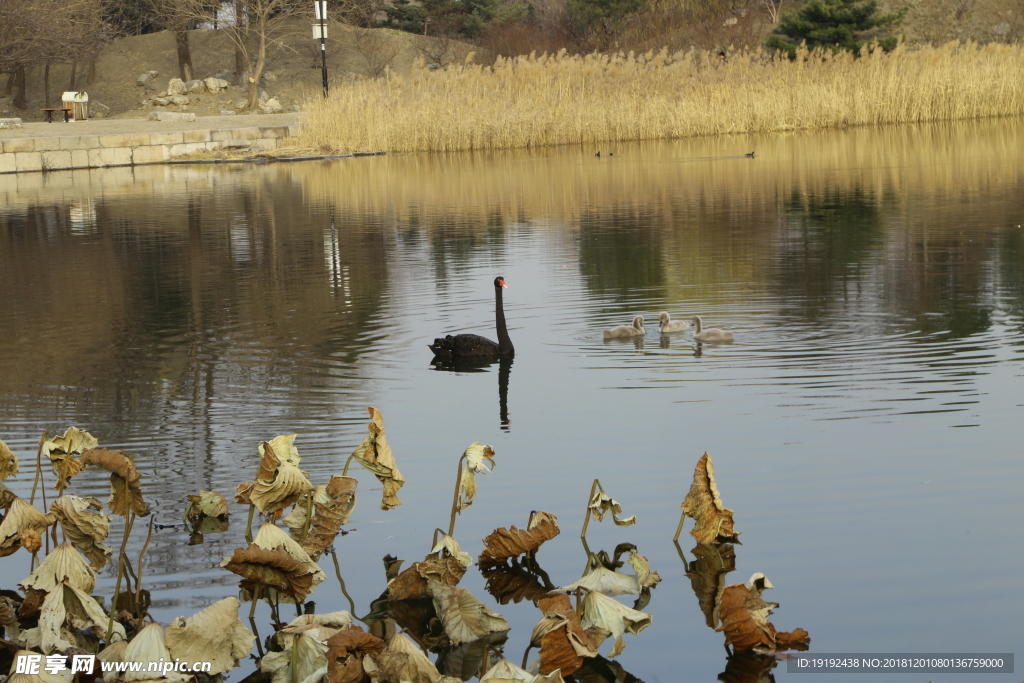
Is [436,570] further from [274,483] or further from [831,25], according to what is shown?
[831,25]

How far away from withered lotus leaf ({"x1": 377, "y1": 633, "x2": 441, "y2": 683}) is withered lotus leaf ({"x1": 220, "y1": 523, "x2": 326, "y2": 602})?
60cm

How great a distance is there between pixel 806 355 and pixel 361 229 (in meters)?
9.47

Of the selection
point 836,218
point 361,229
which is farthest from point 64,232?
point 836,218

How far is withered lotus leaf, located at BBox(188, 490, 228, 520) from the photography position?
5379 millimetres

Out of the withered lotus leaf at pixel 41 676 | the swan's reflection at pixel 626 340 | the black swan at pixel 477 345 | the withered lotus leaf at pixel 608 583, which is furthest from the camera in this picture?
the swan's reflection at pixel 626 340

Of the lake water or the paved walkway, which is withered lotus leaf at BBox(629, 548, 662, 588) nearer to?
the lake water

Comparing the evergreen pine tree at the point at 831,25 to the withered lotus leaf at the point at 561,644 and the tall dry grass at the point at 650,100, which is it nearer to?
the tall dry grass at the point at 650,100

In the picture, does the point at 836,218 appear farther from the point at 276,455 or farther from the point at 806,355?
the point at 276,455

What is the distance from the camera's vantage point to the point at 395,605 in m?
4.70

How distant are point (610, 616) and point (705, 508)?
2.57ft

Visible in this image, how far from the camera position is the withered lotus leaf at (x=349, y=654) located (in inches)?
151

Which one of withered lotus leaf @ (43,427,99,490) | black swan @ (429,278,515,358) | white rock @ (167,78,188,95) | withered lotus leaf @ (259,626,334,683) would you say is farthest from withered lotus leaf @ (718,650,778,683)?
white rock @ (167,78,188,95)

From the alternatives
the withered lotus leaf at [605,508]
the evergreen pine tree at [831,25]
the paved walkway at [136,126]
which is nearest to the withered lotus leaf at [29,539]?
the withered lotus leaf at [605,508]

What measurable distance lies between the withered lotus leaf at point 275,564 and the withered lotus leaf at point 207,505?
0.92 metres
